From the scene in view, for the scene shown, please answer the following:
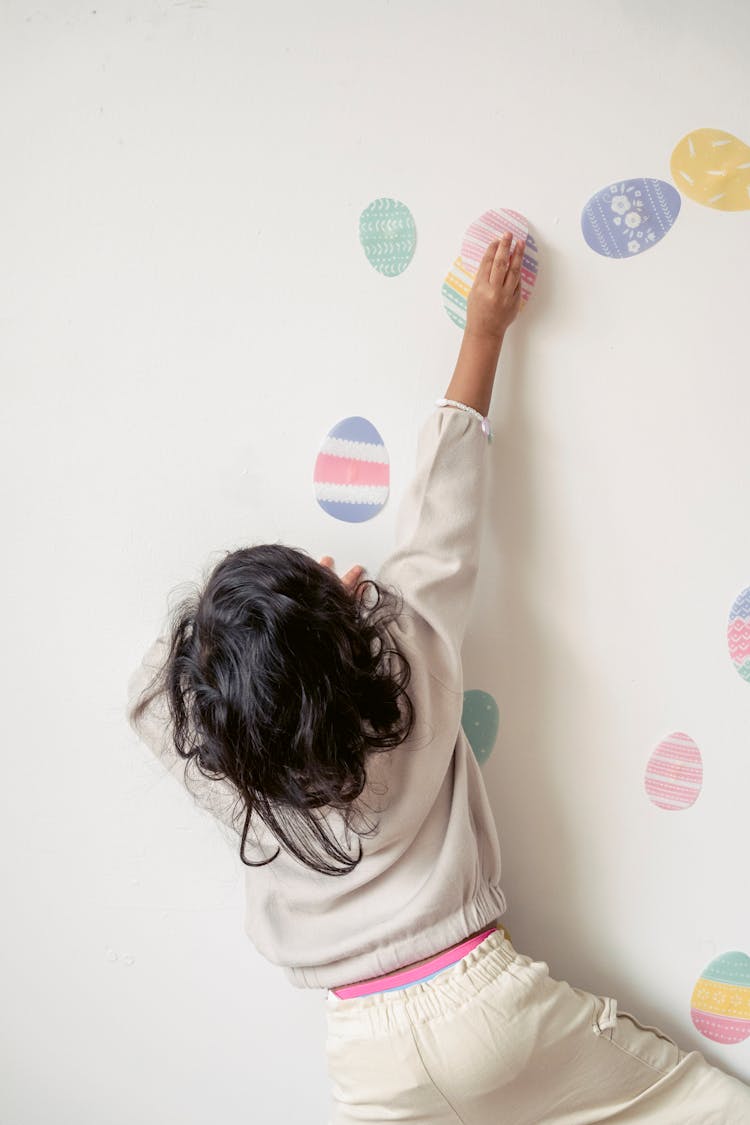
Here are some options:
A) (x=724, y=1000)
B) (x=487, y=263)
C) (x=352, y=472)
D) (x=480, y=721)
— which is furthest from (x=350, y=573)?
(x=724, y=1000)

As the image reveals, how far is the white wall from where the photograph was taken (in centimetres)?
86

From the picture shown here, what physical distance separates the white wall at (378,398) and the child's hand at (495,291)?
0.10 feet

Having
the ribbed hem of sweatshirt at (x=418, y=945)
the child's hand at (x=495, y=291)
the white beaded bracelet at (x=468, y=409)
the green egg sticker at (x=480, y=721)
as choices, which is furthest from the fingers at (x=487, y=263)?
the ribbed hem of sweatshirt at (x=418, y=945)

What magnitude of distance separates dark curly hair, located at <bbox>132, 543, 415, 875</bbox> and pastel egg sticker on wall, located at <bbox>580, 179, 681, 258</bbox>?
406 millimetres

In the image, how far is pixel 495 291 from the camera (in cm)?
85

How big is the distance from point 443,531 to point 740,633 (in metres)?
0.31

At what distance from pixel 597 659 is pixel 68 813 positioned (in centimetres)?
59

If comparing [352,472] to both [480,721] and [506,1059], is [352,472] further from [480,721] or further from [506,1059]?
[506,1059]

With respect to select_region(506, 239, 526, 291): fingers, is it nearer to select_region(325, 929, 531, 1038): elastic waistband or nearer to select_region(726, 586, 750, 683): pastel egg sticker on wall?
select_region(726, 586, 750, 683): pastel egg sticker on wall

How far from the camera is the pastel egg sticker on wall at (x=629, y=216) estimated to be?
844mm

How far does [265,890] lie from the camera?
2.98 feet

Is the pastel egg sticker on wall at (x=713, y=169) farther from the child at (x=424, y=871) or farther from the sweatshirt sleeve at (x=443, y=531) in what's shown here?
the sweatshirt sleeve at (x=443, y=531)

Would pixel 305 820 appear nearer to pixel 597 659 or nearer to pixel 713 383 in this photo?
pixel 597 659

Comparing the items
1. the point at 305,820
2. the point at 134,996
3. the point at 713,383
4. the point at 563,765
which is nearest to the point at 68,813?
the point at 134,996
